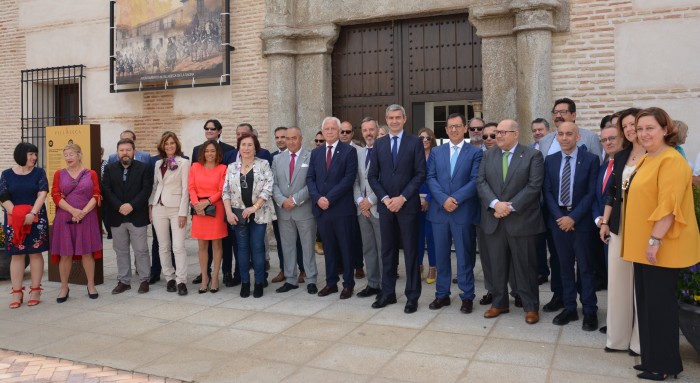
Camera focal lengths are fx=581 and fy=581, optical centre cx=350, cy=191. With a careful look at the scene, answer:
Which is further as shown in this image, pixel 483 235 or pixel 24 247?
pixel 24 247

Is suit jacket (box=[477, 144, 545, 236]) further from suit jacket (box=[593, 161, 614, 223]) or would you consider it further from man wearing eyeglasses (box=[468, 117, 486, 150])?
man wearing eyeglasses (box=[468, 117, 486, 150])

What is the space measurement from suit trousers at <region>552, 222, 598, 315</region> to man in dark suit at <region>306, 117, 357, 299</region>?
2101 mm

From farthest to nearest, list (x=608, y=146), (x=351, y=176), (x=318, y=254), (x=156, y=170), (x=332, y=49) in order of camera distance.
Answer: (x=332, y=49)
(x=318, y=254)
(x=156, y=170)
(x=351, y=176)
(x=608, y=146)

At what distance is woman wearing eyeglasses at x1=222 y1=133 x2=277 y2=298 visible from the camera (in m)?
6.32

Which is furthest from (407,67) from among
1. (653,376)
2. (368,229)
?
(653,376)

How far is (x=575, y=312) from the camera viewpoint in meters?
5.12

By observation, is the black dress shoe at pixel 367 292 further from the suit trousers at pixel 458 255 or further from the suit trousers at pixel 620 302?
the suit trousers at pixel 620 302

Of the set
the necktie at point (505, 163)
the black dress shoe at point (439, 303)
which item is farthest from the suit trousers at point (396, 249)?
the necktie at point (505, 163)

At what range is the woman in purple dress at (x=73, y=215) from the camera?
6332 mm

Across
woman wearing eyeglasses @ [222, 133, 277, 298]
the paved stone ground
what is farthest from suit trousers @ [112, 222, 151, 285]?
woman wearing eyeglasses @ [222, 133, 277, 298]

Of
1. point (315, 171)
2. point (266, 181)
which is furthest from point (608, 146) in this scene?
point (266, 181)

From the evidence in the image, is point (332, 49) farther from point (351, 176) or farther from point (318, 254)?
point (351, 176)

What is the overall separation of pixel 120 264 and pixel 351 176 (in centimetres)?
298

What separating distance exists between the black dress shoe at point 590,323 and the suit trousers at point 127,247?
4.75m
